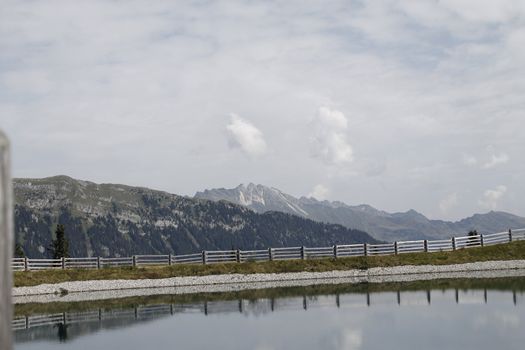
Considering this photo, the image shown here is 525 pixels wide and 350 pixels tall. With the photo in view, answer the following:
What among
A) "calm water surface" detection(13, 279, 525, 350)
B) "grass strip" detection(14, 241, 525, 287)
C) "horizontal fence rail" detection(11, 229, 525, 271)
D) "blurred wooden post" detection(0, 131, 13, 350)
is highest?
"blurred wooden post" detection(0, 131, 13, 350)

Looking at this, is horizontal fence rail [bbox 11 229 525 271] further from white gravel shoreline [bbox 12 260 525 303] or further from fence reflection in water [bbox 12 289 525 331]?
fence reflection in water [bbox 12 289 525 331]

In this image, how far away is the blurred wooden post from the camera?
2.96m

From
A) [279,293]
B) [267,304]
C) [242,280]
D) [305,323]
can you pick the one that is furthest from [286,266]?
[305,323]

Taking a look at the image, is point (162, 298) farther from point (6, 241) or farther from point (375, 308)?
point (6, 241)

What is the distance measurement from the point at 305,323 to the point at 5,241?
32.7 meters

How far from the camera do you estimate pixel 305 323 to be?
113ft

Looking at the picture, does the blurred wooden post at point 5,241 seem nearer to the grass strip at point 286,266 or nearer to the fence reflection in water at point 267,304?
the fence reflection in water at point 267,304

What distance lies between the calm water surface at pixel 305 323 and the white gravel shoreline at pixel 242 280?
50.9ft

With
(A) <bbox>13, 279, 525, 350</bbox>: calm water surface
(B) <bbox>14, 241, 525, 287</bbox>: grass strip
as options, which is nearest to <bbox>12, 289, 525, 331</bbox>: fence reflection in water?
(A) <bbox>13, 279, 525, 350</bbox>: calm water surface

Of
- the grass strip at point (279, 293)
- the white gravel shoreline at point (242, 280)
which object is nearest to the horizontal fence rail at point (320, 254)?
the white gravel shoreline at point (242, 280)

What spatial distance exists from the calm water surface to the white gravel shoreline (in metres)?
15.5

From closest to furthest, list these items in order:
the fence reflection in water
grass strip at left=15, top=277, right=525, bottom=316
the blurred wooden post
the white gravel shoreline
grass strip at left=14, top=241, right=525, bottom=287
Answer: the blurred wooden post < the fence reflection in water < grass strip at left=15, top=277, right=525, bottom=316 < the white gravel shoreline < grass strip at left=14, top=241, right=525, bottom=287

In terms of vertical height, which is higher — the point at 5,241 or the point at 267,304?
the point at 5,241

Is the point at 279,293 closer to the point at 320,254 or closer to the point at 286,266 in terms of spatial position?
the point at 286,266
